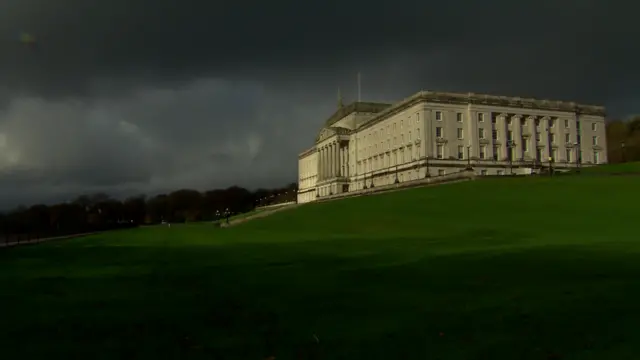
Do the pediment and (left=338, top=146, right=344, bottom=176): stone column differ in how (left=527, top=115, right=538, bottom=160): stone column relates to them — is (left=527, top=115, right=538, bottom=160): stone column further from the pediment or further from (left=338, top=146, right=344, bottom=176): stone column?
the pediment

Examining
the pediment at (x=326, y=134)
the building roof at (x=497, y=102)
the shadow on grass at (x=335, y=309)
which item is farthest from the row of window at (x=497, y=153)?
the shadow on grass at (x=335, y=309)

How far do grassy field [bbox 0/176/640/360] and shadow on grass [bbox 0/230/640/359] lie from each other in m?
0.04

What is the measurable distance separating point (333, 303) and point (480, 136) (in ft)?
335

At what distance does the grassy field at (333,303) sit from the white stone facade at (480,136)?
79784 mm

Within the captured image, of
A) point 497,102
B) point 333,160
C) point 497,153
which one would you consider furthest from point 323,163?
point 497,102

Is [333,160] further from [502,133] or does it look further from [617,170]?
[617,170]

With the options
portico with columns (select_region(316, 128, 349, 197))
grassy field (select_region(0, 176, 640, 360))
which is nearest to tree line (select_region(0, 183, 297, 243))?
portico with columns (select_region(316, 128, 349, 197))

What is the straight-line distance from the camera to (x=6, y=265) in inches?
963

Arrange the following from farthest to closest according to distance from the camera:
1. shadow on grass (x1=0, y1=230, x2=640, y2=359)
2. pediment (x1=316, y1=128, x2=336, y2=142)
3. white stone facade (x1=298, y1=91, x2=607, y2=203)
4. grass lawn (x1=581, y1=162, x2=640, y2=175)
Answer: pediment (x1=316, y1=128, x2=336, y2=142)
white stone facade (x1=298, y1=91, x2=607, y2=203)
grass lawn (x1=581, y1=162, x2=640, y2=175)
shadow on grass (x1=0, y1=230, x2=640, y2=359)

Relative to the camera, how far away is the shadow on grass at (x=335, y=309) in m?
9.27

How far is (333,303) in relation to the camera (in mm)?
12750

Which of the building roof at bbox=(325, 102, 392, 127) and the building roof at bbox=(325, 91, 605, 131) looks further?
the building roof at bbox=(325, 102, 392, 127)

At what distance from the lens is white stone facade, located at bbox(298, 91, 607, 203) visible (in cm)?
10688

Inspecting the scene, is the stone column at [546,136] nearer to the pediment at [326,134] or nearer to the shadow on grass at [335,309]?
the pediment at [326,134]
